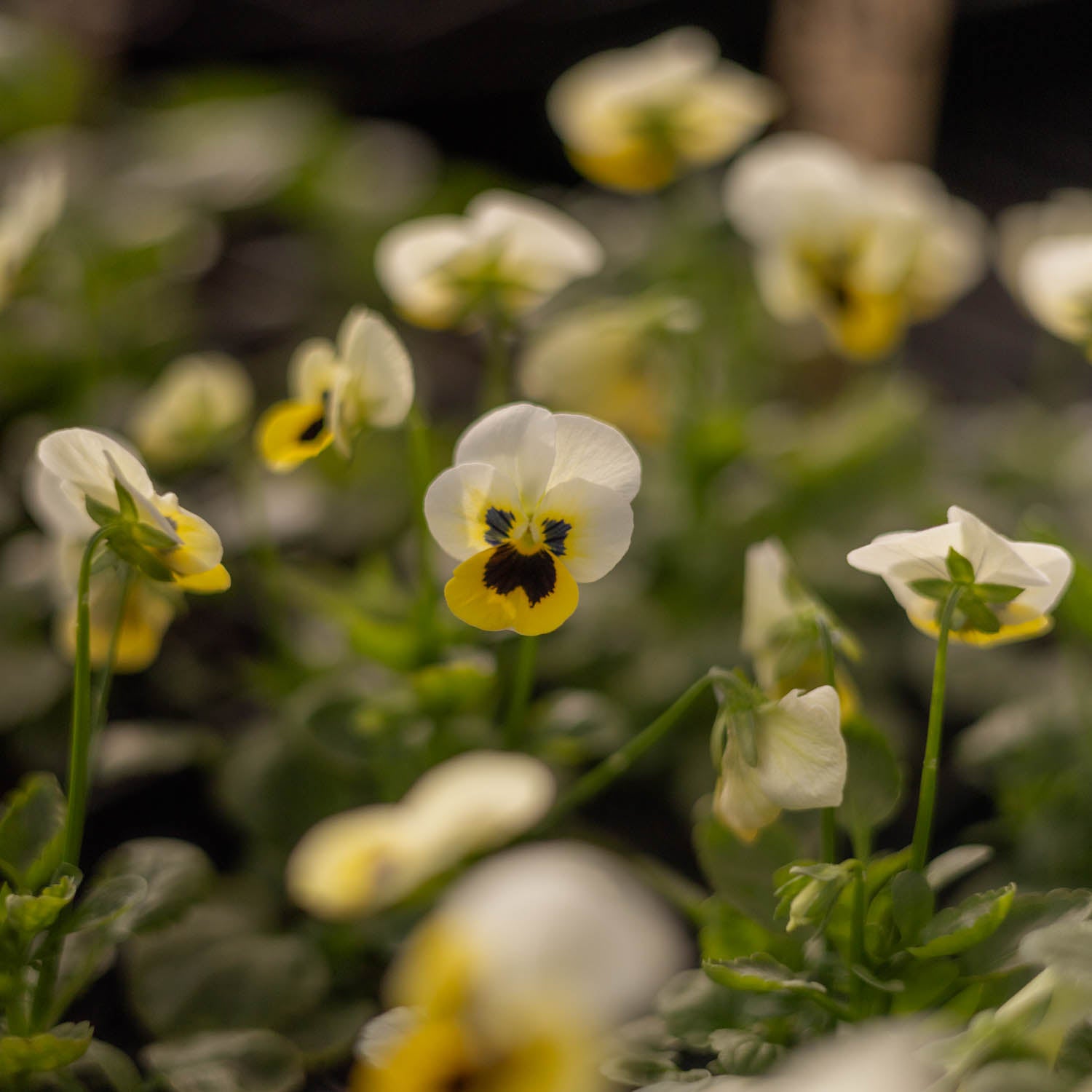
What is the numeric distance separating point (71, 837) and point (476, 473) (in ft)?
0.83

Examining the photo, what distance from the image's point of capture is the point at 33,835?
0.58m

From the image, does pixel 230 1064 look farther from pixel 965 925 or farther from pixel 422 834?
pixel 965 925

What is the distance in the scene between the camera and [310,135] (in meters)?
1.92

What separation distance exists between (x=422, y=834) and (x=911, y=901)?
0.78ft

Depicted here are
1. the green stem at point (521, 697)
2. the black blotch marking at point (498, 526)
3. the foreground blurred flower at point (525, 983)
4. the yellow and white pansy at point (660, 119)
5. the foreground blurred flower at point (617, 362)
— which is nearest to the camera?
the foreground blurred flower at point (525, 983)

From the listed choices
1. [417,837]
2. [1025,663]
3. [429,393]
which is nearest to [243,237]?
[429,393]

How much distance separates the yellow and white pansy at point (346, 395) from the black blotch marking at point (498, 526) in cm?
9

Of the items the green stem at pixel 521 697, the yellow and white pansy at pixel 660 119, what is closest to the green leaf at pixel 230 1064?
the green stem at pixel 521 697

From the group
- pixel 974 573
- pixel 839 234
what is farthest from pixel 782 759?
pixel 839 234

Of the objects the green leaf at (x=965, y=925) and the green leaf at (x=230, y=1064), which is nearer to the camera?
the green leaf at (x=965, y=925)

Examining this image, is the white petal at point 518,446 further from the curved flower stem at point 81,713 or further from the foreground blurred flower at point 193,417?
the foreground blurred flower at point 193,417

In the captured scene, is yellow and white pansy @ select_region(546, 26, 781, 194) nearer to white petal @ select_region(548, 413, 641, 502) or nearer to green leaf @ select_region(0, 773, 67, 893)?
white petal @ select_region(548, 413, 641, 502)

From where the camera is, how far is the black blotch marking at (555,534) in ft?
1.78

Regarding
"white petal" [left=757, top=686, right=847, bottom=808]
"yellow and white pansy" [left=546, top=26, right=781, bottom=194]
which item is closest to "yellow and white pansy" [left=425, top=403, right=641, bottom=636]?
"white petal" [left=757, top=686, right=847, bottom=808]
